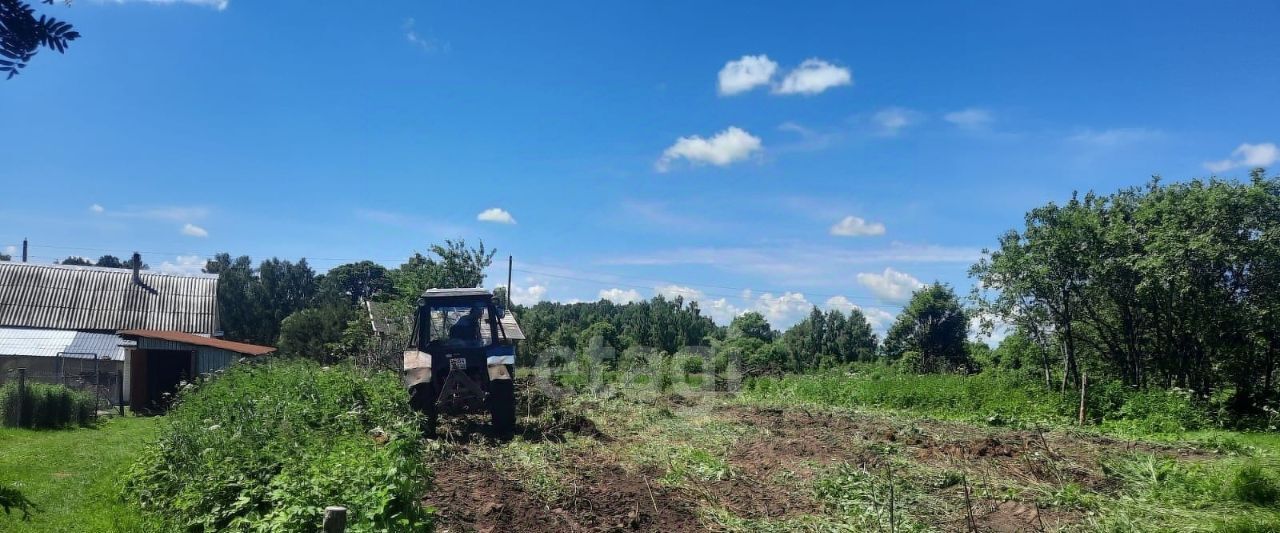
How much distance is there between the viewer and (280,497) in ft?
17.4

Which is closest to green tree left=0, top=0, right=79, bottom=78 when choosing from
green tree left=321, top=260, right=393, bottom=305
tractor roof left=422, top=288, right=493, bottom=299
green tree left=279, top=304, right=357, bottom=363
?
tractor roof left=422, top=288, right=493, bottom=299

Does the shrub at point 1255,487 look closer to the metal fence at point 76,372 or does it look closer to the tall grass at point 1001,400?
the tall grass at point 1001,400

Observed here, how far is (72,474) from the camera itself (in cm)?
931

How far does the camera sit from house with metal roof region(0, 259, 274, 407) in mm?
17438

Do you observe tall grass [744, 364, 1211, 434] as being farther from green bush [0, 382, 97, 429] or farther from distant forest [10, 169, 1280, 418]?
green bush [0, 382, 97, 429]

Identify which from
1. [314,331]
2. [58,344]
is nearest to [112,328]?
[58,344]

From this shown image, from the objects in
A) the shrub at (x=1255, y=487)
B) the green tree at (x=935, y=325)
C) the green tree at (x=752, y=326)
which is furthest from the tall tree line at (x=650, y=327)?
the shrub at (x=1255, y=487)

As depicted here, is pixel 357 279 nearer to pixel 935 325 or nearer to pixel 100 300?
pixel 100 300

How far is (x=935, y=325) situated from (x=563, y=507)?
110ft

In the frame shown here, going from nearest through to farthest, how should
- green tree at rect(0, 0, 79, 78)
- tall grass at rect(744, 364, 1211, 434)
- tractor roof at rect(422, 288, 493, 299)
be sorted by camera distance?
green tree at rect(0, 0, 79, 78) < tractor roof at rect(422, 288, 493, 299) < tall grass at rect(744, 364, 1211, 434)

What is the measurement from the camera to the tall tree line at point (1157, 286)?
14.7 meters

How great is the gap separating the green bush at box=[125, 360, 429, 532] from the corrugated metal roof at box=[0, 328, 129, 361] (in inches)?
526

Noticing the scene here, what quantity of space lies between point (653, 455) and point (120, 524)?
5.74 m

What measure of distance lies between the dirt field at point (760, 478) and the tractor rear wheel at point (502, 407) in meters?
0.36
